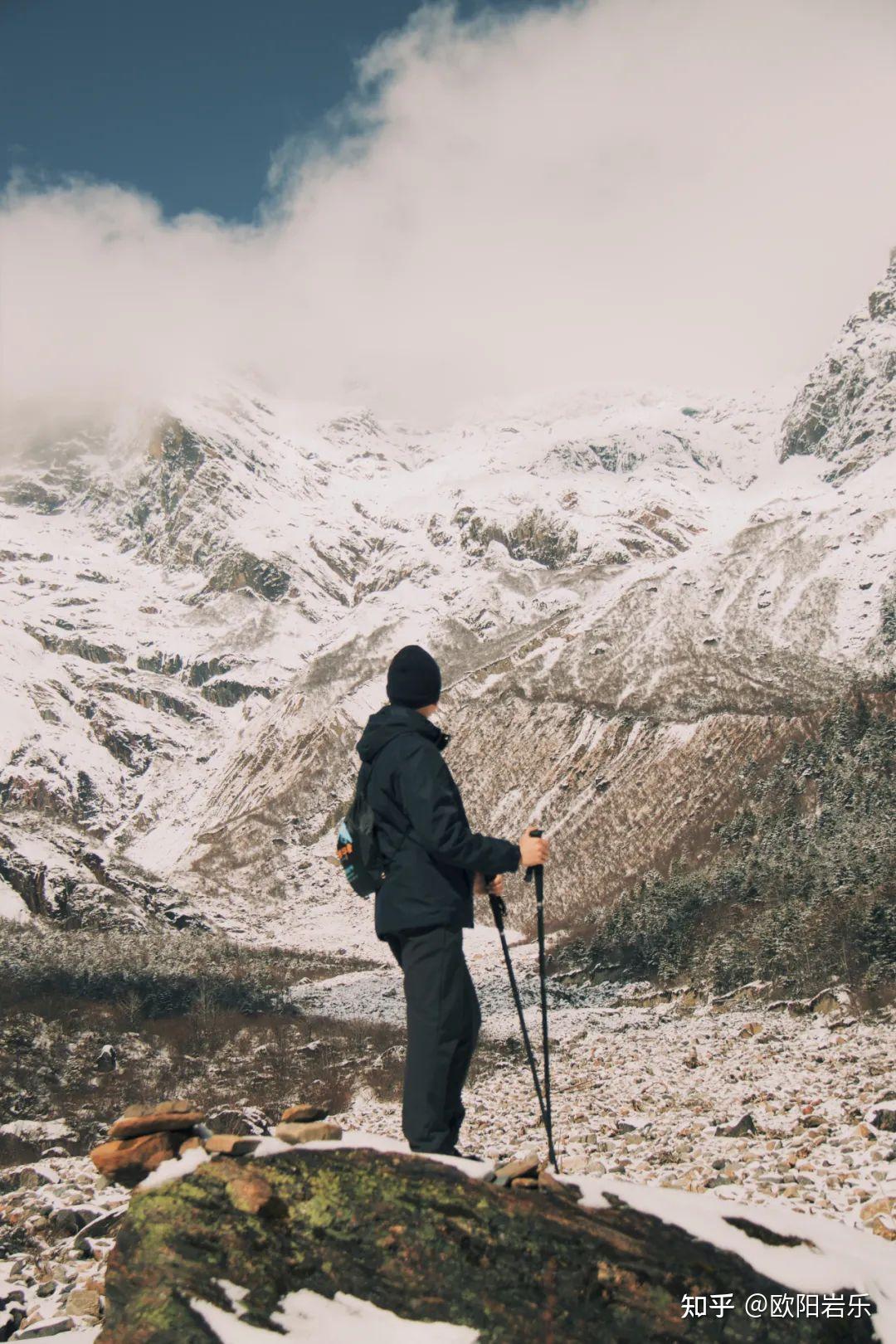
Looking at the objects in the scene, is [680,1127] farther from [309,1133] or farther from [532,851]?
[309,1133]

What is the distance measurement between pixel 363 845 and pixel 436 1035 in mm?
1605

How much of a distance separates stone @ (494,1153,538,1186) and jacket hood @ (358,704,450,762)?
3.04m

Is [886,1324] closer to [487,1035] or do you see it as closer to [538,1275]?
[538,1275]

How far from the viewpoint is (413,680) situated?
825cm

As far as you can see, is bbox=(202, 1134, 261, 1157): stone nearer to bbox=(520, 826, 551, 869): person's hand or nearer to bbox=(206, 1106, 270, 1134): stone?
bbox=(520, 826, 551, 869): person's hand

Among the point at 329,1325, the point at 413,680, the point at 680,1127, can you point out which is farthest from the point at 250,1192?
→ the point at 680,1127

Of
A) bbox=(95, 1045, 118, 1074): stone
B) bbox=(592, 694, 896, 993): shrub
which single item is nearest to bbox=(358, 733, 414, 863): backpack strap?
bbox=(592, 694, 896, 993): shrub

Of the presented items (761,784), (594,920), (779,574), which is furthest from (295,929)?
(779,574)

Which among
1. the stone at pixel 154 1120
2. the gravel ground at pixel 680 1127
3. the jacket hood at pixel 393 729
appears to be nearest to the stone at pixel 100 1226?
the gravel ground at pixel 680 1127

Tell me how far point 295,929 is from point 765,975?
11755 cm

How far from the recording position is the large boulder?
529 cm

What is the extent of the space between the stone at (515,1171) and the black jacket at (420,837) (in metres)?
1.79

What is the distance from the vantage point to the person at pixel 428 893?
7078 millimetres

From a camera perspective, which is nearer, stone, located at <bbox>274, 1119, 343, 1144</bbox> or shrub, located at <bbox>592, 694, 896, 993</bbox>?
stone, located at <bbox>274, 1119, 343, 1144</bbox>
